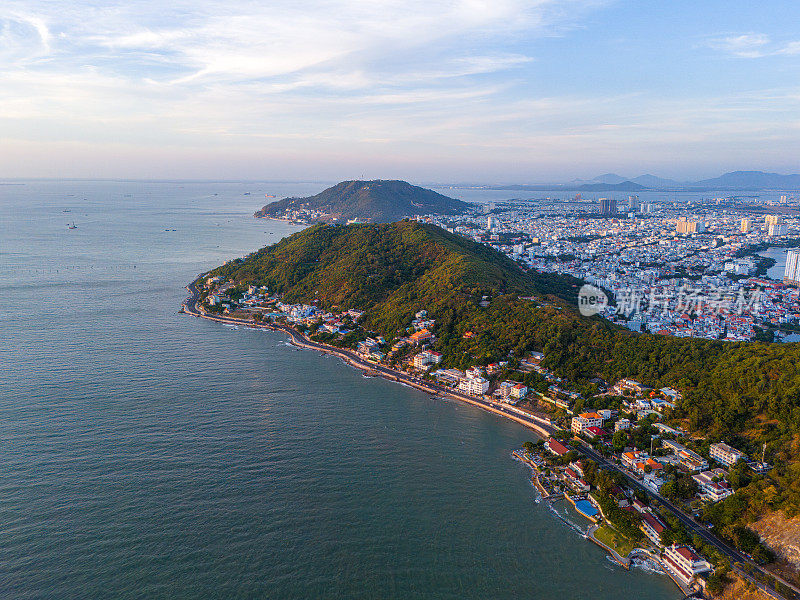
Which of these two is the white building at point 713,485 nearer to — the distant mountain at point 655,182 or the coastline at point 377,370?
the coastline at point 377,370

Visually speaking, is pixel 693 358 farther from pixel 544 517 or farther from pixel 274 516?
pixel 274 516

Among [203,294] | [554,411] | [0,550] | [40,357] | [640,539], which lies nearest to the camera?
[0,550]

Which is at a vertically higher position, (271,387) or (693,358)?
(693,358)

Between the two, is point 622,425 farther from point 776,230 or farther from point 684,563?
point 776,230

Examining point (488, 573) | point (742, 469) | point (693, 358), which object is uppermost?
point (693, 358)

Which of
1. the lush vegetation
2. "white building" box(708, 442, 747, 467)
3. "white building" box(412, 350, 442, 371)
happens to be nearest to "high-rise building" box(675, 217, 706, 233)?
the lush vegetation

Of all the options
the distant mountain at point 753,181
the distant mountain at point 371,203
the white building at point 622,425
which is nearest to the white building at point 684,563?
the white building at point 622,425

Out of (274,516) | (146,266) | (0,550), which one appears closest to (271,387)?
(274,516)

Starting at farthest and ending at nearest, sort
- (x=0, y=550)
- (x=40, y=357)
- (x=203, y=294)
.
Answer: (x=203, y=294)
(x=40, y=357)
(x=0, y=550)

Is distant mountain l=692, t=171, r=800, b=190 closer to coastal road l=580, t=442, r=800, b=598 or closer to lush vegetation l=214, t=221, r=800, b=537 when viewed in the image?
lush vegetation l=214, t=221, r=800, b=537
